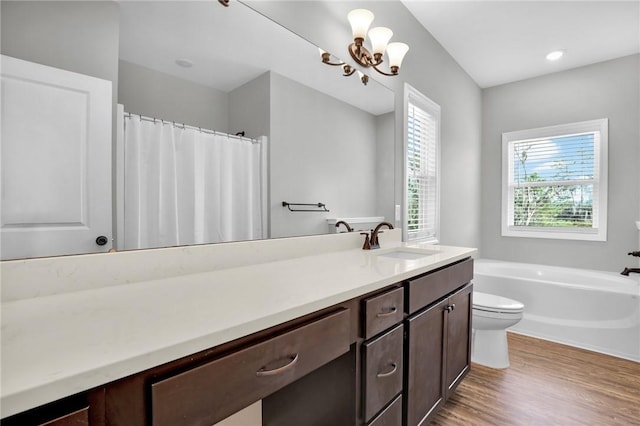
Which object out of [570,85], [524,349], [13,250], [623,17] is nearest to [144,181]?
[13,250]

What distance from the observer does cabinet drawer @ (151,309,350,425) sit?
55cm

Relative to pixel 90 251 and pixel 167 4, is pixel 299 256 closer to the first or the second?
pixel 90 251

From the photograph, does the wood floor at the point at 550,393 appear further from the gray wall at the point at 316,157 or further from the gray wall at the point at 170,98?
the gray wall at the point at 170,98

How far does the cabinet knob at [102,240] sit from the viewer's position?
3.02 ft

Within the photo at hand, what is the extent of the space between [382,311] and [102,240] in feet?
3.03

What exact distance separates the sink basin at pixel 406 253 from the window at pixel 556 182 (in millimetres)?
2633

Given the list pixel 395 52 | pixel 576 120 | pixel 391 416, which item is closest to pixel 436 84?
pixel 395 52

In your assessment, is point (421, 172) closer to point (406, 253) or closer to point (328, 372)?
point (406, 253)

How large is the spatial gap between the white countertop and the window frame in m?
1.37

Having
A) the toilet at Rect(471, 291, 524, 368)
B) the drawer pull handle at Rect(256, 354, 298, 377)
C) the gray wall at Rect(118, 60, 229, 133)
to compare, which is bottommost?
the toilet at Rect(471, 291, 524, 368)

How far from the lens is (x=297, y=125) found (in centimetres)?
154

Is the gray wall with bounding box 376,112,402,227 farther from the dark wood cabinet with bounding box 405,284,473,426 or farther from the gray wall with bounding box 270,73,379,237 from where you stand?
the dark wood cabinet with bounding box 405,284,473,426

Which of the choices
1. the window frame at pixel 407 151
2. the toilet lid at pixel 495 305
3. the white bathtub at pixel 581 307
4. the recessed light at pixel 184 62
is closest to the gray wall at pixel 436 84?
the window frame at pixel 407 151

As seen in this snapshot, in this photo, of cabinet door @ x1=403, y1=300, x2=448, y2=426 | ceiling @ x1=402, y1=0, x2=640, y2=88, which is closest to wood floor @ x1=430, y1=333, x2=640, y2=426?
cabinet door @ x1=403, y1=300, x2=448, y2=426
